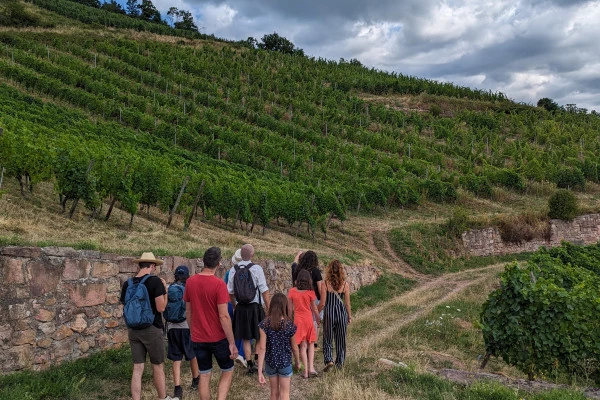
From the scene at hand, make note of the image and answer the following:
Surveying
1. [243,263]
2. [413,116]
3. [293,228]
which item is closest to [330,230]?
[293,228]

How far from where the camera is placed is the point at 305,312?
616 cm

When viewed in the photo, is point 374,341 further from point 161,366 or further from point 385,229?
point 385,229

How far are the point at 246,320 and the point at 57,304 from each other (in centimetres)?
310

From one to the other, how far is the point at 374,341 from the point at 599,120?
7026 centimetres

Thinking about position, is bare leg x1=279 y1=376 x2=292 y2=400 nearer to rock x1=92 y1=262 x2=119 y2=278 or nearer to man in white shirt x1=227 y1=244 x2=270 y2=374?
man in white shirt x1=227 y1=244 x2=270 y2=374

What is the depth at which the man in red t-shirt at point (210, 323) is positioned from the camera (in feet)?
16.1

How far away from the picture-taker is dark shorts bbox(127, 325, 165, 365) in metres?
5.27

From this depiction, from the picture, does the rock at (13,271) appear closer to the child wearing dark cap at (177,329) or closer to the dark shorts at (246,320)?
the child wearing dark cap at (177,329)

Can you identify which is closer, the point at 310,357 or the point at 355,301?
the point at 310,357

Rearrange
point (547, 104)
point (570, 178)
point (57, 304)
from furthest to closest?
point (547, 104) → point (570, 178) → point (57, 304)

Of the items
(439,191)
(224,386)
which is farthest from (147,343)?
(439,191)

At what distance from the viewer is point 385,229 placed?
28.4m

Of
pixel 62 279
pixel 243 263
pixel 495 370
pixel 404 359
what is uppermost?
pixel 243 263

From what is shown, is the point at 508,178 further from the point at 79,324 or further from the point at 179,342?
the point at 79,324
